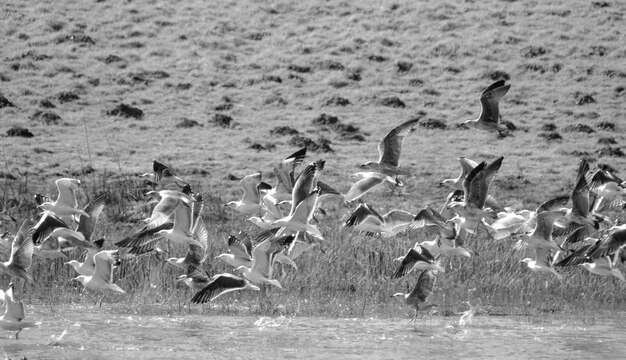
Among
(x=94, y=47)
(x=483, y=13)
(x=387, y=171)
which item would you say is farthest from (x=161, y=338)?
(x=483, y=13)

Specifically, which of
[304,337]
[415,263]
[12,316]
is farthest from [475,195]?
[12,316]

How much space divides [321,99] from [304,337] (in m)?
15.8

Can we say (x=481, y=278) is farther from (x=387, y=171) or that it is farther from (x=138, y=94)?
(x=138, y=94)

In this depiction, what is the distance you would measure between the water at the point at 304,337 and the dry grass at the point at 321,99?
0.72 meters

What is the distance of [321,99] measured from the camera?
28609 millimetres

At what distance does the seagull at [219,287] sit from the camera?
524 inches

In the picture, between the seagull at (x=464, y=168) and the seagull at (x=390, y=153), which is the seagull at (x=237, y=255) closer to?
the seagull at (x=390, y=153)

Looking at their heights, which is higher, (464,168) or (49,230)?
(464,168)

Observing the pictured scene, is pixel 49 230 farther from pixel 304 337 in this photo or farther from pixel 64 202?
pixel 304 337

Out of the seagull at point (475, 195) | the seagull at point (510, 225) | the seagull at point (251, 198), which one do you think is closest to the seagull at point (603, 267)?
the seagull at point (510, 225)

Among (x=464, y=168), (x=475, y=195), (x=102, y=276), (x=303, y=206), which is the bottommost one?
(x=102, y=276)

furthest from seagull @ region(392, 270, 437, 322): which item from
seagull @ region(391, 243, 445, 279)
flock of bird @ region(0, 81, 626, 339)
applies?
seagull @ region(391, 243, 445, 279)

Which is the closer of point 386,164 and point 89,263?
point 89,263

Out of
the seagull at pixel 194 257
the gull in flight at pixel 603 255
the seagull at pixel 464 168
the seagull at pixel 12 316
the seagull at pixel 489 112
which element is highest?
the seagull at pixel 489 112
